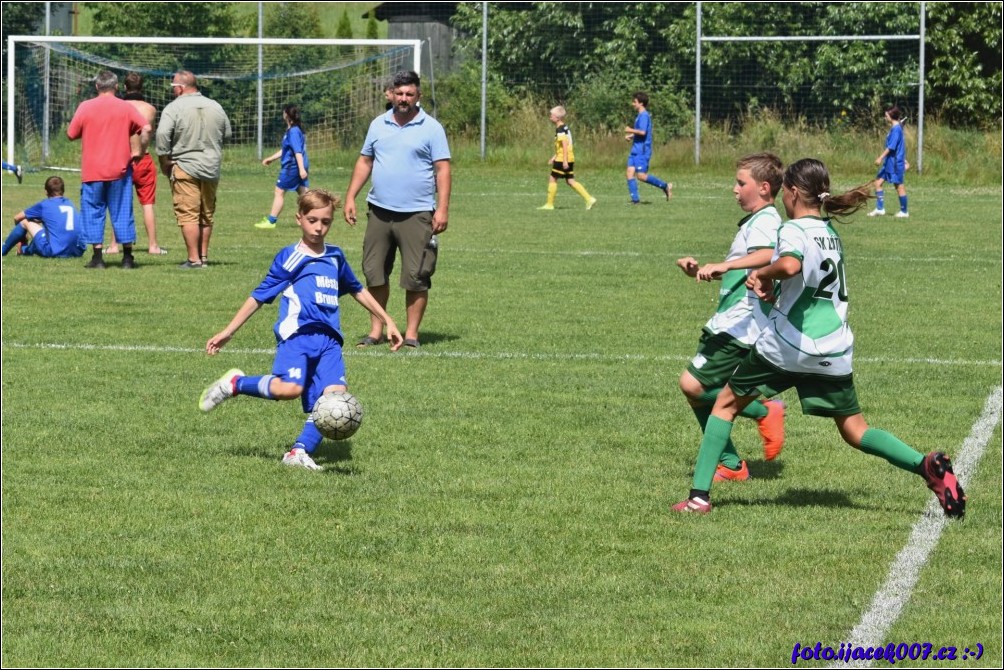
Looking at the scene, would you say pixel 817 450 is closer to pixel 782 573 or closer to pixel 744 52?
pixel 782 573

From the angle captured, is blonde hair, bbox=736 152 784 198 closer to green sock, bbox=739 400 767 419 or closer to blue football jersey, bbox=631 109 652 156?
green sock, bbox=739 400 767 419

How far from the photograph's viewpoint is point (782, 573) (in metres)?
6.04

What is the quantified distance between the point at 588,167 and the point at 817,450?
26.0m

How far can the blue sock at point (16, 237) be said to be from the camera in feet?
57.2

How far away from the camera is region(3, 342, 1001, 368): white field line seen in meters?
11.3

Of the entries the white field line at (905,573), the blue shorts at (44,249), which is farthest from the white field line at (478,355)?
the blue shorts at (44,249)

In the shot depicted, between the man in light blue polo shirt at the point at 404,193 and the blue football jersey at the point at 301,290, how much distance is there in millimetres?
3448

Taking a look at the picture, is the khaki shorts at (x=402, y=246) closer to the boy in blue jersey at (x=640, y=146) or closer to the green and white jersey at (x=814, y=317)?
the green and white jersey at (x=814, y=317)

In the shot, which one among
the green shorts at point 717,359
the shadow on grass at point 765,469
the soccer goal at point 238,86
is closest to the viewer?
Result: the green shorts at point 717,359

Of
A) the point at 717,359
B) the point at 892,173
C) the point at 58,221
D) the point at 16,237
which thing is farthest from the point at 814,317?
the point at 892,173

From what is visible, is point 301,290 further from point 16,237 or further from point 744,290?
point 16,237

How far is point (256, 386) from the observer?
26.9 ft

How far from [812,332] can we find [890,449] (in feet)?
2.15

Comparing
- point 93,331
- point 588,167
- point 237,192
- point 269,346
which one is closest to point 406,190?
point 269,346
